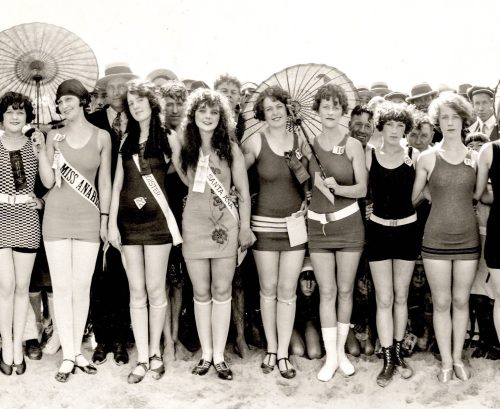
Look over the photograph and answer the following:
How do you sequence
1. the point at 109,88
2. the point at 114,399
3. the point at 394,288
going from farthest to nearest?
the point at 109,88, the point at 394,288, the point at 114,399

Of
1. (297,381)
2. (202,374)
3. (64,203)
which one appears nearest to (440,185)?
(297,381)

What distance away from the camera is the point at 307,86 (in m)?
4.35

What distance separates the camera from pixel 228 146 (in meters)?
4.23

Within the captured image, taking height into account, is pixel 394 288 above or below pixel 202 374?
above

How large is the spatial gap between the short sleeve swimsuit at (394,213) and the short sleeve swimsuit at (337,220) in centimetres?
14

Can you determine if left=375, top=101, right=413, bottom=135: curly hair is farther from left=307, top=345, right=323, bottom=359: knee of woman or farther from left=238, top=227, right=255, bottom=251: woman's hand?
left=307, top=345, right=323, bottom=359: knee of woman

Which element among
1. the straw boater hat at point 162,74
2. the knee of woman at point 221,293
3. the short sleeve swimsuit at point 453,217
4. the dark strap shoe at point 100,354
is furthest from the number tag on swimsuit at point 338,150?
the straw boater hat at point 162,74

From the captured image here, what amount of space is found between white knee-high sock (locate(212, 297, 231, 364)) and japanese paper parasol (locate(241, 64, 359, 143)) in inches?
58.6

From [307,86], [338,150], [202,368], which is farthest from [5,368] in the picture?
[307,86]

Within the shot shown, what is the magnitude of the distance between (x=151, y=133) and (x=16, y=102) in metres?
1.08

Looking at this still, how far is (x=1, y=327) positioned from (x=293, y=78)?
3.00 metres

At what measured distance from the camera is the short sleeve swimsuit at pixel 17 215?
424 cm

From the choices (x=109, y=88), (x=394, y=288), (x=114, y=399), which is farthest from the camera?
(x=109, y=88)

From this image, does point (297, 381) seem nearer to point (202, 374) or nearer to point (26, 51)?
point (202, 374)
